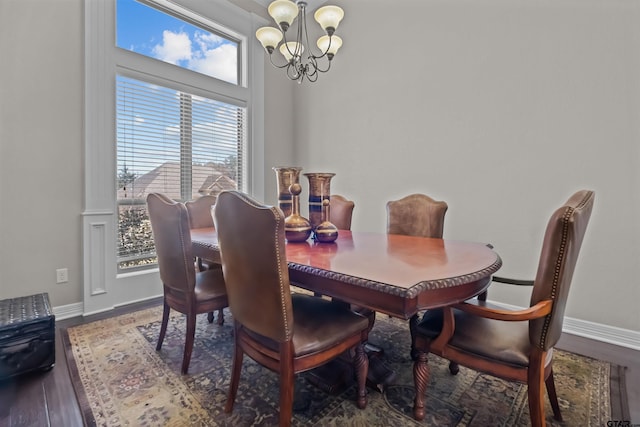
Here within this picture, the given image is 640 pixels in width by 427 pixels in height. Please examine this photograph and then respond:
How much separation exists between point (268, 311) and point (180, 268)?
82 cm

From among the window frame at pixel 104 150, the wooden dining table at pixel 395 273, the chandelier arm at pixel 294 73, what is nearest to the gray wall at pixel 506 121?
the chandelier arm at pixel 294 73

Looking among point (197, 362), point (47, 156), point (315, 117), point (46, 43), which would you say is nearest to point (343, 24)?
point (315, 117)

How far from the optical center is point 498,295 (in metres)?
2.73

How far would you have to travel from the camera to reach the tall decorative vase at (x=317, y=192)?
179 cm

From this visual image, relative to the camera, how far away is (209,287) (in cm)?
190

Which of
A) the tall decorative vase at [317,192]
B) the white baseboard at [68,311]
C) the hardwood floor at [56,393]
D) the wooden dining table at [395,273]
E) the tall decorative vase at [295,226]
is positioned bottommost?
the hardwood floor at [56,393]

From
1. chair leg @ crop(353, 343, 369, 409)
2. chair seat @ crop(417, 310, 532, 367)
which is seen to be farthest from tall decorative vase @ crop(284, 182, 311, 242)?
chair seat @ crop(417, 310, 532, 367)

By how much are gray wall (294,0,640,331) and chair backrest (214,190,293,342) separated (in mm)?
2237

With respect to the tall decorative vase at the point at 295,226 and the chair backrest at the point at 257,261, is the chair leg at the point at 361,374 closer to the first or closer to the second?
the chair backrest at the point at 257,261

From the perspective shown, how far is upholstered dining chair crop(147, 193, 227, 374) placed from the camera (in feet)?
5.55

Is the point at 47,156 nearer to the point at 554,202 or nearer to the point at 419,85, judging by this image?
the point at 419,85

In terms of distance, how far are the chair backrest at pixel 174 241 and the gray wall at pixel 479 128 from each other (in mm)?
1328

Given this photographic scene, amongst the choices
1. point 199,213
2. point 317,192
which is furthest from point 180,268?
point 199,213

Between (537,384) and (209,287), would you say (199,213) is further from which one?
(537,384)
